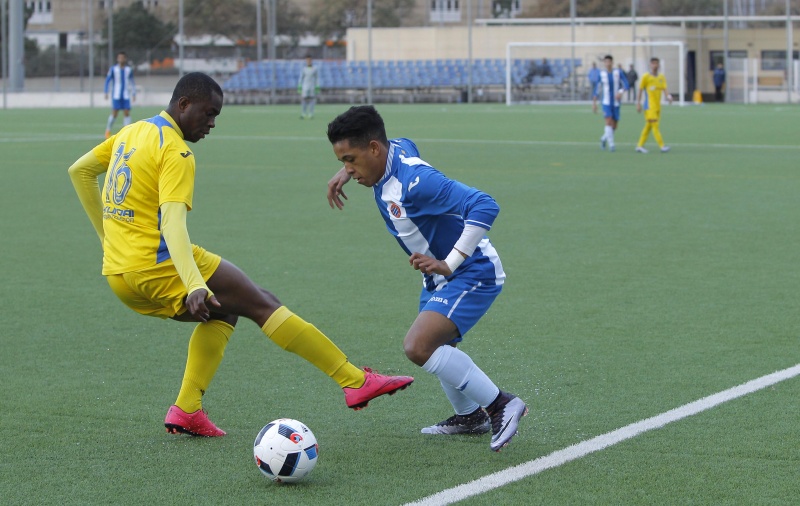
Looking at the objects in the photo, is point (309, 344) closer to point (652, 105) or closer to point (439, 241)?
point (439, 241)

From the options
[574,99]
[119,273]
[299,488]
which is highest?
[574,99]

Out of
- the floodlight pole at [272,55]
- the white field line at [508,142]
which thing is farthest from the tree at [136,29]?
the white field line at [508,142]

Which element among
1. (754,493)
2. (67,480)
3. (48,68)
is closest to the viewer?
(754,493)

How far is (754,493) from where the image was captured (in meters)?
4.58

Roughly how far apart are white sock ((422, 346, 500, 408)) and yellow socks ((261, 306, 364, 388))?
40 cm

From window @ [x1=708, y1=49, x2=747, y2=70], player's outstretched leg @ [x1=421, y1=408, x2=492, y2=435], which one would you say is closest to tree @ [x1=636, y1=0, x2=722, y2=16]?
window @ [x1=708, y1=49, x2=747, y2=70]

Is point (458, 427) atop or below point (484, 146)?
below

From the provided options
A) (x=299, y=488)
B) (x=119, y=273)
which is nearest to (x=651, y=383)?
(x=299, y=488)

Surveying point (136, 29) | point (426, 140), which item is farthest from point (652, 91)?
point (136, 29)

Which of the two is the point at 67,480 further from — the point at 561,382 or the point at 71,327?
the point at 71,327

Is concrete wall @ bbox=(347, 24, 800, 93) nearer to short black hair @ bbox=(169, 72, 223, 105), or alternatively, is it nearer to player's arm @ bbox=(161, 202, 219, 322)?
short black hair @ bbox=(169, 72, 223, 105)

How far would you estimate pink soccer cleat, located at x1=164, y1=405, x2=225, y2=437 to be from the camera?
215 inches

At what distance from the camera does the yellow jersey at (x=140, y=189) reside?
5.08 meters

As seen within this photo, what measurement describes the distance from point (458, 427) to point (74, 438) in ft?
5.88
